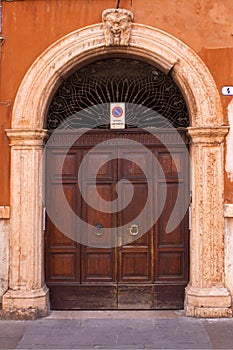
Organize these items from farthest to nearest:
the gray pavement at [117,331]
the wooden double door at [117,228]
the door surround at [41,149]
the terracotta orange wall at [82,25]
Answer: the wooden double door at [117,228], the terracotta orange wall at [82,25], the door surround at [41,149], the gray pavement at [117,331]

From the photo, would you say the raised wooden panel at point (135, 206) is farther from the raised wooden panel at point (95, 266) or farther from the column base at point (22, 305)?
the column base at point (22, 305)

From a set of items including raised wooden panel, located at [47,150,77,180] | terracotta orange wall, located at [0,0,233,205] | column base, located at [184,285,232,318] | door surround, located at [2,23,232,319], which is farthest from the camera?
raised wooden panel, located at [47,150,77,180]

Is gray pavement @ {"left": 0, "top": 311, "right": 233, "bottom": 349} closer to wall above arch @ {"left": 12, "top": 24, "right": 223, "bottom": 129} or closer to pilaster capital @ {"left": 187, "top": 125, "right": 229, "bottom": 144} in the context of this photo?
pilaster capital @ {"left": 187, "top": 125, "right": 229, "bottom": 144}

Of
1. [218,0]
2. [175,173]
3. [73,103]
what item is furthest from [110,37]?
[175,173]

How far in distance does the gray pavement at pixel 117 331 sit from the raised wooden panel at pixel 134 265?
0.52m

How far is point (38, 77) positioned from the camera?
21.9 ft

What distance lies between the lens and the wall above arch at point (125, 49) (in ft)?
21.7

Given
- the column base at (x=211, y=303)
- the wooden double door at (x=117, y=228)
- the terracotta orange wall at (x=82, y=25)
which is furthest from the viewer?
the wooden double door at (x=117, y=228)

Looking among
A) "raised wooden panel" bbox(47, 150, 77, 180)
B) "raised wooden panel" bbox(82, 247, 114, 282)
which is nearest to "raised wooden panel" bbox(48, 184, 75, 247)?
"raised wooden panel" bbox(47, 150, 77, 180)

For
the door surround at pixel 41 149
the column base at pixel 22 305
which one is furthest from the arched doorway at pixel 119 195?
the column base at pixel 22 305

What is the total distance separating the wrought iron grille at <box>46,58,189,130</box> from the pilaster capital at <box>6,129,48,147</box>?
1.42 ft

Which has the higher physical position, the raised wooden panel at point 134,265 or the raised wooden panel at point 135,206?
the raised wooden panel at point 135,206

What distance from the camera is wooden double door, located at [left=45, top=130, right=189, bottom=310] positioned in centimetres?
690

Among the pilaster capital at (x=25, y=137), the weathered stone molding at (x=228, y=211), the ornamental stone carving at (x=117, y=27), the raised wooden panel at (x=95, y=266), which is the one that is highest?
the ornamental stone carving at (x=117, y=27)
